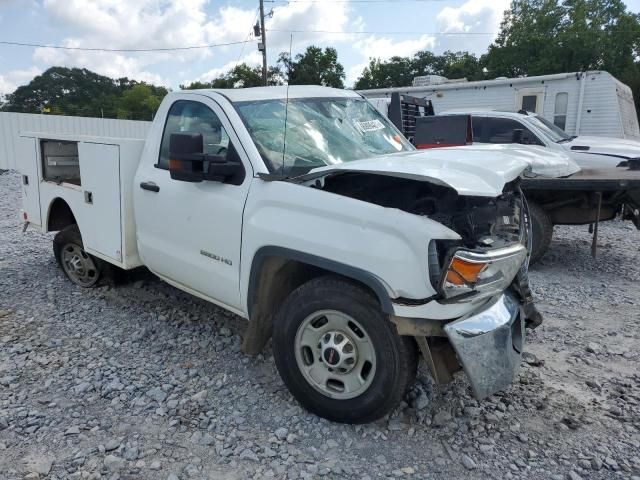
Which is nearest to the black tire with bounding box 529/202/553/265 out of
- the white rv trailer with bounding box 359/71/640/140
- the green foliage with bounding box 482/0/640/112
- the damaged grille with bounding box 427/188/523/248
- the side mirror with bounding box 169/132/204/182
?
the damaged grille with bounding box 427/188/523/248

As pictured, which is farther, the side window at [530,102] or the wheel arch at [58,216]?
the side window at [530,102]

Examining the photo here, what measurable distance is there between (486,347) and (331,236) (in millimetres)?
1009

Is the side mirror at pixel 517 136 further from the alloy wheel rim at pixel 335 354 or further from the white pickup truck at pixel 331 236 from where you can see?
the alloy wheel rim at pixel 335 354

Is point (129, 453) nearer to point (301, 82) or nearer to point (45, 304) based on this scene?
point (45, 304)

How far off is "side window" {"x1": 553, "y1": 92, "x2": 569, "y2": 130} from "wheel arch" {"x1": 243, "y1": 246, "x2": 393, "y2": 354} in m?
12.2

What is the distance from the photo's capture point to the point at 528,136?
930 centimetres

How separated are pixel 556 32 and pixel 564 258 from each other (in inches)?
1351

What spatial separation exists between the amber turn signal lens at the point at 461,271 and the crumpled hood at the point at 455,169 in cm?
36

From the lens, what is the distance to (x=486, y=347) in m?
2.65

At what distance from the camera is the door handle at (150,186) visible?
3959 mm

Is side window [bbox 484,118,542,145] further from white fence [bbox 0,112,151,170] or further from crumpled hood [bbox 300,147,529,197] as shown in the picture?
white fence [bbox 0,112,151,170]

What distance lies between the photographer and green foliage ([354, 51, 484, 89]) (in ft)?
135

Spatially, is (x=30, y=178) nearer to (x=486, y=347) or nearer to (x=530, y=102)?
(x=486, y=347)

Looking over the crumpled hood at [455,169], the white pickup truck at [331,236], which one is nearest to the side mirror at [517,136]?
the white pickup truck at [331,236]
